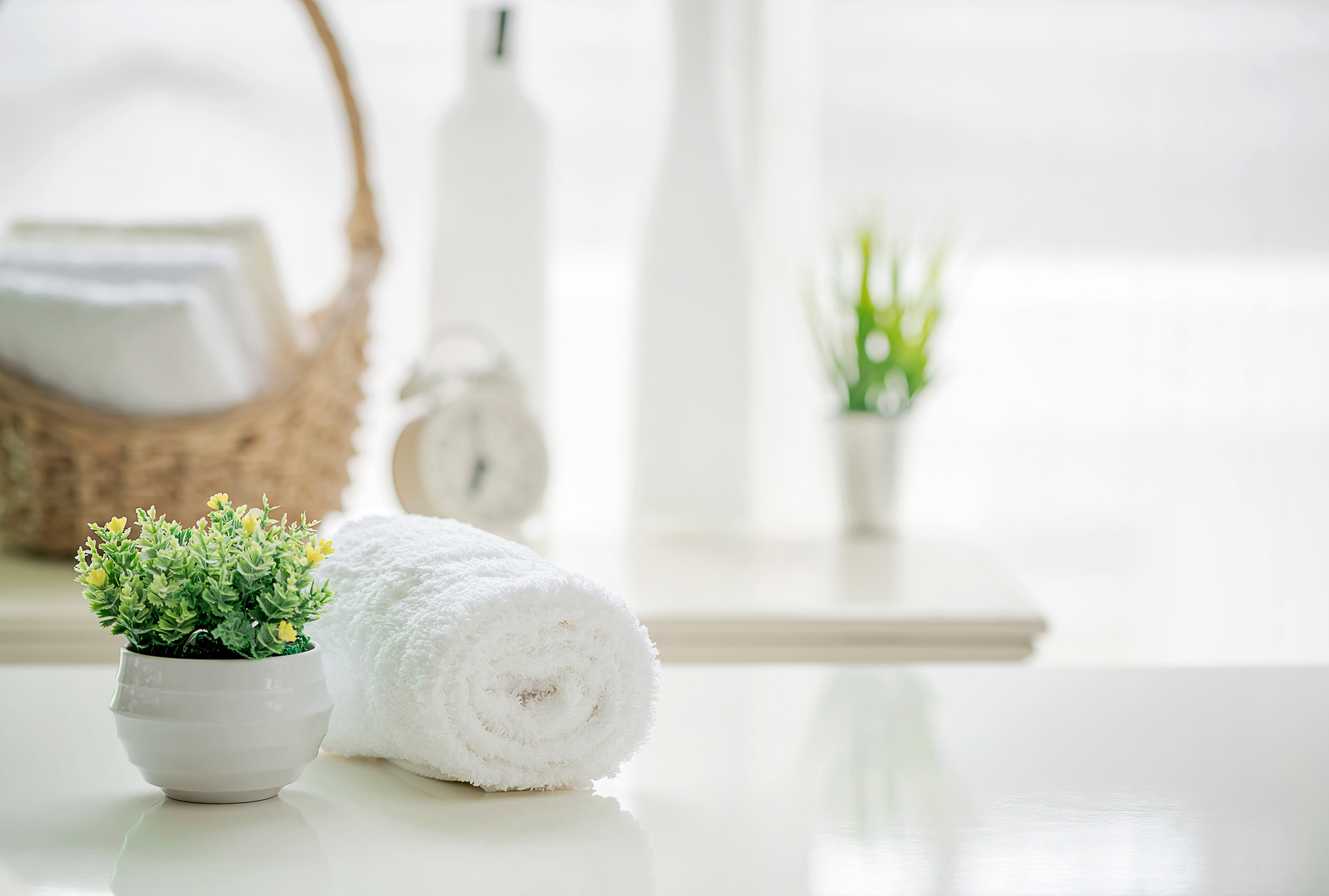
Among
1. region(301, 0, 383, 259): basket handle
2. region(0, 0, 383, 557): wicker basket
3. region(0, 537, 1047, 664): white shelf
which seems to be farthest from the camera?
region(301, 0, 383, 259): basket handle

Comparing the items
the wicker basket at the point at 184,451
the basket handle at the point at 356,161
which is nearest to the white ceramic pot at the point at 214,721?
the wicker basket at the point at 184,451

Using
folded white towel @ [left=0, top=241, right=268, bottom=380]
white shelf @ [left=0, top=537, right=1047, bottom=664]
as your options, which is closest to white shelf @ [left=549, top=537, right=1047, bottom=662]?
white shelf @ [left=0, top=537, right=1047, bottom=664]

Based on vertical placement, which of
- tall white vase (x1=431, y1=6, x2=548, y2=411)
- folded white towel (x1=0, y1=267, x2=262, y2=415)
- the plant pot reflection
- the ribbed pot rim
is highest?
tall white vase (x1=431, y1=6, x2=548, y2=411)

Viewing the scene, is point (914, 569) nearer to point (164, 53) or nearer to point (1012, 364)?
point (1012, 364)

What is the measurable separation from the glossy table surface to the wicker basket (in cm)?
46

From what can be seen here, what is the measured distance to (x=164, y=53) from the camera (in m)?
1.47

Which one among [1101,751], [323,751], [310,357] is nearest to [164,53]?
[310,357]

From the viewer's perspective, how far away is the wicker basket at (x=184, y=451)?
1.05 meters

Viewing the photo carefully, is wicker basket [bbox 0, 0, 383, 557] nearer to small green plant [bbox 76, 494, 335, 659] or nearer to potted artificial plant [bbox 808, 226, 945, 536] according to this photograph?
potted artificial plant [bbox 808, 226, 945, 536]

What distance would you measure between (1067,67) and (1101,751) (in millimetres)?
1202

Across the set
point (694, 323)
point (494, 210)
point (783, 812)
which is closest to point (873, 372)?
point (694, 323)

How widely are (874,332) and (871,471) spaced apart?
15 centimetres

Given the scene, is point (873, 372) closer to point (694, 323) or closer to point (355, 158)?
point (694, 323)

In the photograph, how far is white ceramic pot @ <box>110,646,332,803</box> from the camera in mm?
428
